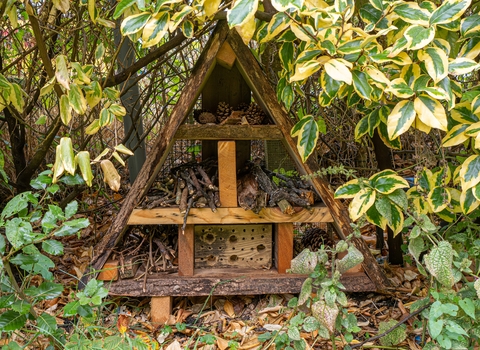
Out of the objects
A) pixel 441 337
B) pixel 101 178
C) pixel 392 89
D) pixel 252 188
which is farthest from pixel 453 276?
pixel 101 178

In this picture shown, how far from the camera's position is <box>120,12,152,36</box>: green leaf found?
1.58 m

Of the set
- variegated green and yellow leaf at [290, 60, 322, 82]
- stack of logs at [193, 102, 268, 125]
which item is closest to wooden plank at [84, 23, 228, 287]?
stack of logs at [193, 102, 268, 125]

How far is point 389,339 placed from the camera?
1.85 meters

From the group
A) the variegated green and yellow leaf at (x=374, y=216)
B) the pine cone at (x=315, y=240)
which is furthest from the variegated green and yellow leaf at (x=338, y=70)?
the pine cone at (x=315, y=240)

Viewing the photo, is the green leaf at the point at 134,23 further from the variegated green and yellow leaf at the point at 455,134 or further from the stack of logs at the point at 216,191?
the variegated green and yellow leaf at the point at 455,134

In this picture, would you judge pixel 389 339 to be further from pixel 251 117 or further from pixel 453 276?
pixel 251 117

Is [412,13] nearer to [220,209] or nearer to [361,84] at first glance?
[361,84]

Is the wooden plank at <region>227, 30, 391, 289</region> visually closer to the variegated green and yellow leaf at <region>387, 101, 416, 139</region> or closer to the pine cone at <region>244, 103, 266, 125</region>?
the pine cone at <region>244, 103, 266, 125</region>

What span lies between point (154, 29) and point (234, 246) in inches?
52.3

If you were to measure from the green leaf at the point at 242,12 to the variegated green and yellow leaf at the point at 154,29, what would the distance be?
1.08 feet

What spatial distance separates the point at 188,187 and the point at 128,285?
1.98 ft

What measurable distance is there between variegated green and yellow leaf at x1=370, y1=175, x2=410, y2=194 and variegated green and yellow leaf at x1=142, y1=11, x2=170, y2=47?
0.98m

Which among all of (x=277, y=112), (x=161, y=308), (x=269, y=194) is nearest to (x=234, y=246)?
(x=269, y=194)

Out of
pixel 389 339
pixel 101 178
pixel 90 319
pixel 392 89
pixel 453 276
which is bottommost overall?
pixel 389 339
